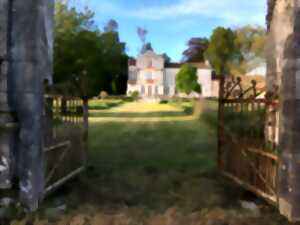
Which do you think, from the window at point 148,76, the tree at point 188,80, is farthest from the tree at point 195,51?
the tree at point 188,80

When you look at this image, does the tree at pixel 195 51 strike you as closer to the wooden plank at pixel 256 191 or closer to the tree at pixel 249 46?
the tree at pixel 249 46

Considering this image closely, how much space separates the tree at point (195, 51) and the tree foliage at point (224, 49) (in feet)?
63.5

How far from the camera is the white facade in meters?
61.1

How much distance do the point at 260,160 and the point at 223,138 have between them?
3.98 ft

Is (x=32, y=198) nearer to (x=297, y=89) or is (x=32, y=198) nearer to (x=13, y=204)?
(x=13, y=204)

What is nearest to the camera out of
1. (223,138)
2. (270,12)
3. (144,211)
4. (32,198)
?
(32,198)

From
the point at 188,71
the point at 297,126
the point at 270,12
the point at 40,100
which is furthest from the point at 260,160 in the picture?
the point at 188,71

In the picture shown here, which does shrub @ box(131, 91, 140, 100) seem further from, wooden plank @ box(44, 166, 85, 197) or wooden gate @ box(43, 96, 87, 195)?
wooden plank @ box(44, 166, 85, 197)

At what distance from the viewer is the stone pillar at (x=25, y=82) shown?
4359 mm

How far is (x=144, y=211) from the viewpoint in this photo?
4.72 metres

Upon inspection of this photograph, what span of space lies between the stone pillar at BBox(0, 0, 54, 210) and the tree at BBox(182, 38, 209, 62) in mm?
60904

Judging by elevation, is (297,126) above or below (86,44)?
below

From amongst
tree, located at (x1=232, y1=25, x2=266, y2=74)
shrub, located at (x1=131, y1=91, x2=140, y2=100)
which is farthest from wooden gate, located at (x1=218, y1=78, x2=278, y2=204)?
shrub, located at (x1=131, y1=91, x2=140, y2=100)

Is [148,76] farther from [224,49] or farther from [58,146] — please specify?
[58,146]
